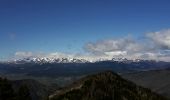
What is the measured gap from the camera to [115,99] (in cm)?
7188

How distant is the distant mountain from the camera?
69562 mm

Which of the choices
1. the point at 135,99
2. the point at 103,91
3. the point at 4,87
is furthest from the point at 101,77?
the point at 4,87

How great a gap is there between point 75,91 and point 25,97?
4888cm

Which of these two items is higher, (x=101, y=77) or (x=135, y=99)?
(x=101, y=77)

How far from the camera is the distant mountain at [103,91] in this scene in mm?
69562

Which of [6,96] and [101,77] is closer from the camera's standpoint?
[101,77]

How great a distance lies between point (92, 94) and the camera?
2813 inches

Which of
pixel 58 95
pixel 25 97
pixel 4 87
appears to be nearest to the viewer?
pixel 58 95

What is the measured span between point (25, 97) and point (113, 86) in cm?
4942

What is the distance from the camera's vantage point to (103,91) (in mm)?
73312

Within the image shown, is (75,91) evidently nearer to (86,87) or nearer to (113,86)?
(86,87)

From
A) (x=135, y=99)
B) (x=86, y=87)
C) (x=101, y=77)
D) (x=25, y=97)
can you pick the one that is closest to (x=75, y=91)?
(x=86, y=87)

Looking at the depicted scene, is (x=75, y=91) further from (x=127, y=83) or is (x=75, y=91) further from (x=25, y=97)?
(x=25, y=97)

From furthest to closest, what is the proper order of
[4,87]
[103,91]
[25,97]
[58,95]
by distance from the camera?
[25,97] < [4,87] < [103,91] < [58,95]
